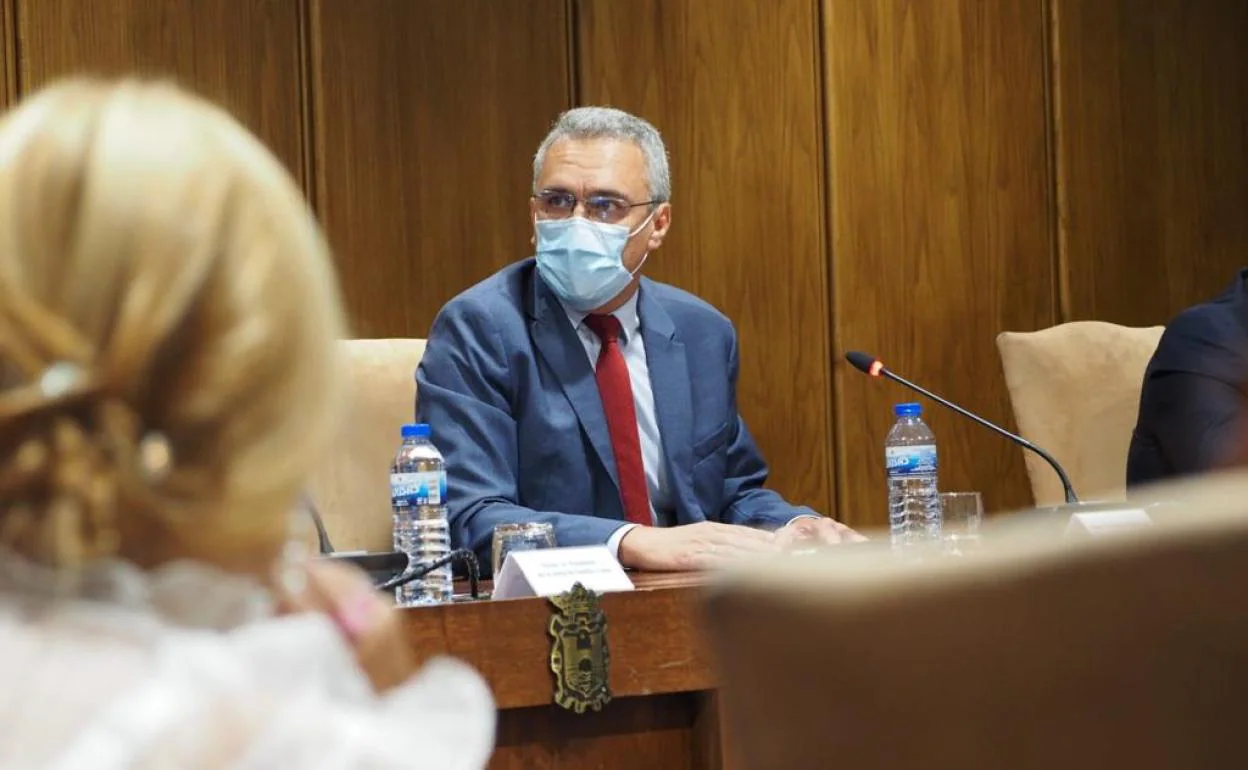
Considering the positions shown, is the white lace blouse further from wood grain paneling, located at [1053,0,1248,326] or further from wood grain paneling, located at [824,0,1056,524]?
wood grain paneling, located at [1053,0,1248,326]

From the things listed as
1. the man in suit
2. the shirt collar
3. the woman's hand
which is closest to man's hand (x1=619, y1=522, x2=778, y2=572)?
the man in suit

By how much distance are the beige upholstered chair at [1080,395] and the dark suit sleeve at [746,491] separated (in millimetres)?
601

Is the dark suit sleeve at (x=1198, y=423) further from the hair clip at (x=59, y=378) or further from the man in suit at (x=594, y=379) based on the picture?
the hair clip at (x=59, y=378)

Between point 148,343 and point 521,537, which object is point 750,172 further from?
point 148,343

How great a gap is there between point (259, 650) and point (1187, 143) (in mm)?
4788

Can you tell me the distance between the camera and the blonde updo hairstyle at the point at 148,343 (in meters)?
0.72

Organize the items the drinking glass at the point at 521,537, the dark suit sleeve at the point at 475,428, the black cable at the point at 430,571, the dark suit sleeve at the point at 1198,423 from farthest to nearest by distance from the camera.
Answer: the dark suit sleeve at the point at 1198,423 → the dark suit sleeve at the point at 475,428 → the drinking glass at the point at 521,537 → the black cable at the point at 430,571

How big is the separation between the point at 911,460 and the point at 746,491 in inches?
19.7

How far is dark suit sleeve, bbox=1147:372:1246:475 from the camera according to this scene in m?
2.95

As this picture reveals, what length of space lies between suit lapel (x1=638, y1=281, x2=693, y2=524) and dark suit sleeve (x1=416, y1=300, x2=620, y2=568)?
0.30 metres

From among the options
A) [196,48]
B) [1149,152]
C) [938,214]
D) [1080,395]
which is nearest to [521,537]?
[1080,395]

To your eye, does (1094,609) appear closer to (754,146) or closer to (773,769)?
(773,769)

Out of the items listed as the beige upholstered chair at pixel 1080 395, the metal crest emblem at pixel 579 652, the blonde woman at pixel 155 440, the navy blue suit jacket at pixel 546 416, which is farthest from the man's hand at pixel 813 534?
the blonde woman at pixel 155 440

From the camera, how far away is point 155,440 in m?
0.74
